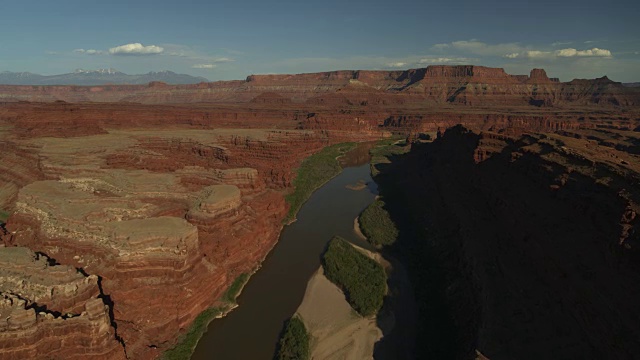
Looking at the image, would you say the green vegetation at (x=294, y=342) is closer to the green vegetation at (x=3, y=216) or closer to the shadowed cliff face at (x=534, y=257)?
the shadowed cliff face at (x=534, y=257)

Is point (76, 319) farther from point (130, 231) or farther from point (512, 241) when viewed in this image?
point (512, 241)

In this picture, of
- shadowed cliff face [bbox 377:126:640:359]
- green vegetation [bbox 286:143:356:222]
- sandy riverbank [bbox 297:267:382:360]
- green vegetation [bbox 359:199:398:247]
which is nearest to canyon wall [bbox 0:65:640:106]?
green vegetation [bbox 286:143:356:222]

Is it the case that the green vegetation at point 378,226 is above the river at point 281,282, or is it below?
above

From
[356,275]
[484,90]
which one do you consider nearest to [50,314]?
[356,275]

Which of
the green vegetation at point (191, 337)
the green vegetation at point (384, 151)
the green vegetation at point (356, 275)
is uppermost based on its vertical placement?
the green vegetation at point (384, 151)

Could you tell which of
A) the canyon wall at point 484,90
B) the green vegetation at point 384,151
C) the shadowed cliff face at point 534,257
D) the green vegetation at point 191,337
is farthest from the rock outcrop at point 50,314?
the canyon wall at point 484,90

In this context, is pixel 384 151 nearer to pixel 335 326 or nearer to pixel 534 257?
pixel 534 257

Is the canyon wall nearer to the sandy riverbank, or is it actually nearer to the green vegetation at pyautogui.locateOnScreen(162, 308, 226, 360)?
the sandy riverbank
